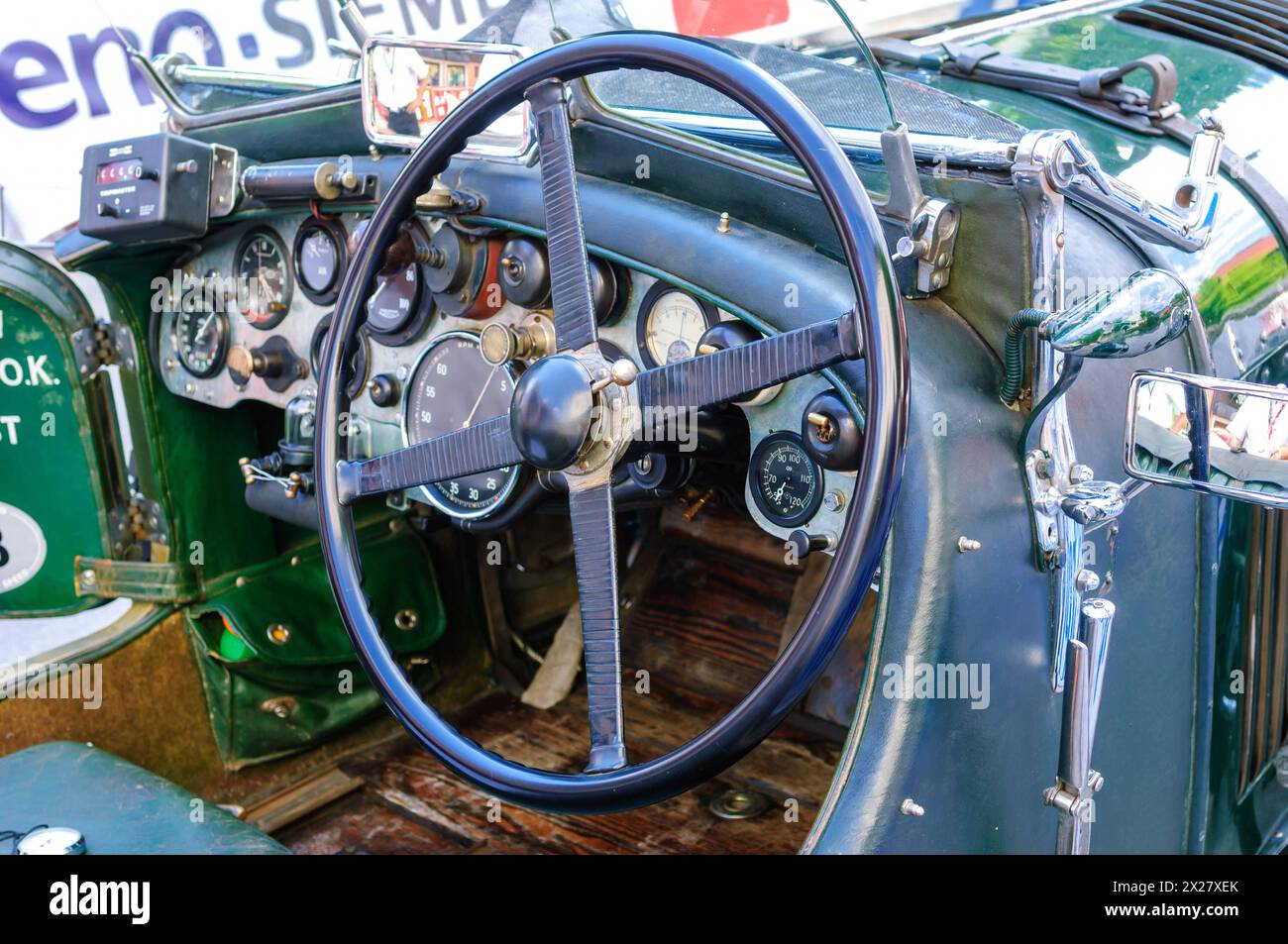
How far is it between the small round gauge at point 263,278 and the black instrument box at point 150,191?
0.10 m

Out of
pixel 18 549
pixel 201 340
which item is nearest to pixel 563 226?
pixel 201 340

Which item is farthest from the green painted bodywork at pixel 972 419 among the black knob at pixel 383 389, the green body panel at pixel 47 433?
the black knob at pixel 383 389

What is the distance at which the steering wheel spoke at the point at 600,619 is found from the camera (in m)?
1.37

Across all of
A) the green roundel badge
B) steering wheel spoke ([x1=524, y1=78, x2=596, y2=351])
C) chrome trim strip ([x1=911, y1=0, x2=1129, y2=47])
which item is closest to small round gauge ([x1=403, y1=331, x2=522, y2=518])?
steering wheel spoke ([x1=524, y1=78, x2=596, y2=351])

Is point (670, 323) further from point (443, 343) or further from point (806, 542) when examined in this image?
point (443, 343)

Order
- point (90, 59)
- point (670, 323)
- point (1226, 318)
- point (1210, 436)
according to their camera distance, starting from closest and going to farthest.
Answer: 1. point (1210, 436)
2. point (670, 323)
3. point (1226, 318)
4. point (90, 59)

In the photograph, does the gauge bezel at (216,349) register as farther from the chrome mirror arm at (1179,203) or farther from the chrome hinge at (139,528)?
the chrome mirror arm at (1179,203)

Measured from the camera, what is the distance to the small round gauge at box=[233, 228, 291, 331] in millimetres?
2291

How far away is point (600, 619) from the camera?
1397 millimetres

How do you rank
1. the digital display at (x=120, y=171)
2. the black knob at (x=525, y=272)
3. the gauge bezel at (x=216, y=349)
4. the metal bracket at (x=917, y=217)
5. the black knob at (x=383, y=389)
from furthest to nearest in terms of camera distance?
Answer: the gauge bezel at (x=216, y=349) < the digital display at (x=120, y=171) < the black knob at (x=383, y=389) < the black knob at (x=525, y=272) < the metal bracket at (x=917, y=217)

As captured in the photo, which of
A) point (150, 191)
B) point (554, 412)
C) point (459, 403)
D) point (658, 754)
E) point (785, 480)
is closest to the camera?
point (554, 412)

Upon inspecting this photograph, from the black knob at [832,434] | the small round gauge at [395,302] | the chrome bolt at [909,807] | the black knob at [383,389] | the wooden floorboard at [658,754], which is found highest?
the small round gauge at [395,302]

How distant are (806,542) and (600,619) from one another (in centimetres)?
28
